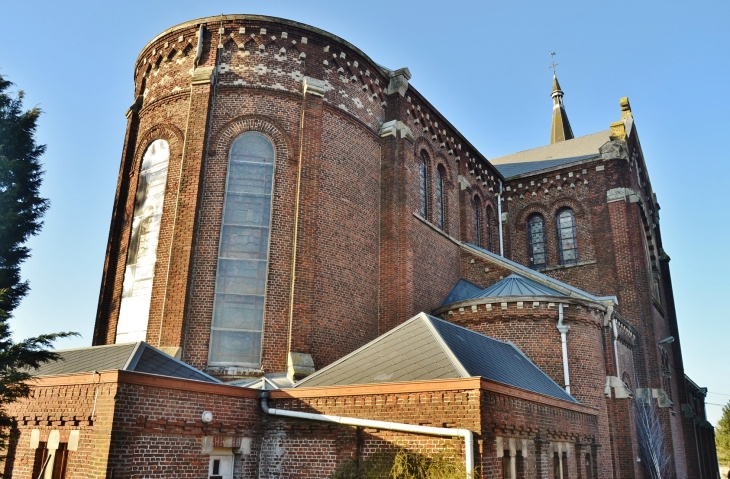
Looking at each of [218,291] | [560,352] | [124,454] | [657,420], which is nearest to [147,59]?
[218,291]

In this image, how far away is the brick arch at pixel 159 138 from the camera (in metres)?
18.1

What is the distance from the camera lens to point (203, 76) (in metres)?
17.9

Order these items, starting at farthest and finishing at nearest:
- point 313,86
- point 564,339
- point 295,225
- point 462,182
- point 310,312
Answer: point 462,182, point 313,86, point 564,339, point 295,225, point 310,312

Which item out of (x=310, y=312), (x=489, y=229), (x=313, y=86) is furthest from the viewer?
(x=489, y=229)

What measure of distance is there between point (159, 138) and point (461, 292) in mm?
11264

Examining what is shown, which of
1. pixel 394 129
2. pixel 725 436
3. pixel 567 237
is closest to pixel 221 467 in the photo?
pixel 394 129

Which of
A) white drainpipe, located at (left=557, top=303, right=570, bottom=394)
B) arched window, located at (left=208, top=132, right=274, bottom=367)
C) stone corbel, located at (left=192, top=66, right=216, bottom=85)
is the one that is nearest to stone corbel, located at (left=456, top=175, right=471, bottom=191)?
white drainpipe, located at (left=557, top=303, right=570, bottom=394)

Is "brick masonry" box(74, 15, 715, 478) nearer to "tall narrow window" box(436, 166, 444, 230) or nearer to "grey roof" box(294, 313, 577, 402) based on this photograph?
"tall narrow window" box(436, 166, 444, 230)

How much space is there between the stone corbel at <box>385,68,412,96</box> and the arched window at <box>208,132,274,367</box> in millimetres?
5378

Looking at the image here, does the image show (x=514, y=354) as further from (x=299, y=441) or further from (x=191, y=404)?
(x=191, y=404)

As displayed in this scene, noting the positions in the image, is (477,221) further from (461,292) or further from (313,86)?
(313,86)

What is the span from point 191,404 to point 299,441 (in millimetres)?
2371

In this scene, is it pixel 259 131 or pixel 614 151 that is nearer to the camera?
pixel 259 131

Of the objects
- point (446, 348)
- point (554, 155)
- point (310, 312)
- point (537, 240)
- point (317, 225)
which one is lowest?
point (446, 348)
